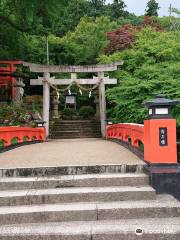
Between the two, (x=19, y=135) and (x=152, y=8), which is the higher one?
(x=152, y=8)

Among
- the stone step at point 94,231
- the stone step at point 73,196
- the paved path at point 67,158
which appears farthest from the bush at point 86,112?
the stone step at point 94,231

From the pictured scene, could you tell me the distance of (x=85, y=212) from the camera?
15.5ft

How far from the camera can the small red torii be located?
24844 mm

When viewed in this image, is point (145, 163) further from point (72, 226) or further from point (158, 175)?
point (72, 226)

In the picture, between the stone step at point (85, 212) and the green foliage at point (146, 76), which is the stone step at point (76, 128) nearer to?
the green foliage at point (146, 76)

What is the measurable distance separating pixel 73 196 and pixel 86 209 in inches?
18.9

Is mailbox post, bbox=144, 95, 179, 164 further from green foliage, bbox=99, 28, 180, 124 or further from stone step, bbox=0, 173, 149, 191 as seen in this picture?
green foliage, bbox=99, 28, 180, 124

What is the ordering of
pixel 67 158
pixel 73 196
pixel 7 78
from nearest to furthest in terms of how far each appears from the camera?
pixel 73 196 < pixel 67 158 < pixel 7 78

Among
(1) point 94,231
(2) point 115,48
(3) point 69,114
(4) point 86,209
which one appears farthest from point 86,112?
(1) point 94,231

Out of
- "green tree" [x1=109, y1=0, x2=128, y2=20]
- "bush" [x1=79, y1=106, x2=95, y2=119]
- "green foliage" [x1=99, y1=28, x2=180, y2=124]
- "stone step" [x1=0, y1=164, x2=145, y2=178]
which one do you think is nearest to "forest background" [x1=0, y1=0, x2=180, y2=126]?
"green foliage" [x1=99, y1=28, x2=180, y2=124]

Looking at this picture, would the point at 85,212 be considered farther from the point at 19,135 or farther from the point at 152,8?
the point at 152,8

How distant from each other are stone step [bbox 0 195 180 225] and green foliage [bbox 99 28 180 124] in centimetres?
795

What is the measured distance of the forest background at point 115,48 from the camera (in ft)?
47.9

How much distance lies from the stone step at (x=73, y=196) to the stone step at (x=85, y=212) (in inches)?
8.3
